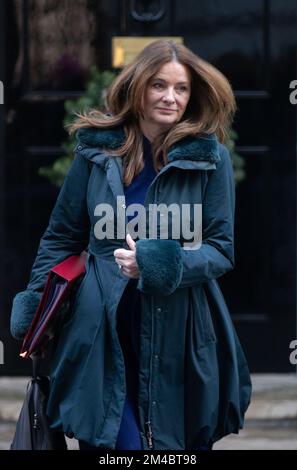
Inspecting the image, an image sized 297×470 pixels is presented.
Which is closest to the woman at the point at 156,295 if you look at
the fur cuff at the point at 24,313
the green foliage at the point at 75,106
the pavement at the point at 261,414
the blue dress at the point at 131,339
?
the blue dress at the point at 131,339

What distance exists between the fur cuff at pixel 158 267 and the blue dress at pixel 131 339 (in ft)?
Result: 0.48

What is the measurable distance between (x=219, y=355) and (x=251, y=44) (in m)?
3.01

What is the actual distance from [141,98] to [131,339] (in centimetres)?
73

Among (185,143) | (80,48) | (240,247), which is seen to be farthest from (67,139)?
(185,143)

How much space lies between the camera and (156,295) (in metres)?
3.34

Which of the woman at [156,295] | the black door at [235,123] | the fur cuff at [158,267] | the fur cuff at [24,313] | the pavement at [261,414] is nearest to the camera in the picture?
the fur cuff at [158,267]

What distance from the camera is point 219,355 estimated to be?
11.6 feet

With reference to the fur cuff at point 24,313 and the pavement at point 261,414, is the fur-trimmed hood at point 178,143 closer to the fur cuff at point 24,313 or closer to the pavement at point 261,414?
the fur cuff at point 24,313

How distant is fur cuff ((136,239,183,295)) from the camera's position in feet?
10.7

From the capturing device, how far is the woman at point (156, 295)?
3396 millimetres

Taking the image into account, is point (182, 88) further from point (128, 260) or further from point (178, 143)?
point (128, 260)

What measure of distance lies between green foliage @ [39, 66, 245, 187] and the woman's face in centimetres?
236

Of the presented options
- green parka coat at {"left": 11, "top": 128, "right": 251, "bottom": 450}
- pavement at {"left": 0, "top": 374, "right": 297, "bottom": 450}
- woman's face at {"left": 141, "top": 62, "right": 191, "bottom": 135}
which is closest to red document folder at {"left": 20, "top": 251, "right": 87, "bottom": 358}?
green parka coat at {"left": 11, "top": 128, "right": 251, "bottom": 450}

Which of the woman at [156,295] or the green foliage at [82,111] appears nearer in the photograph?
the woman at [156,295]
